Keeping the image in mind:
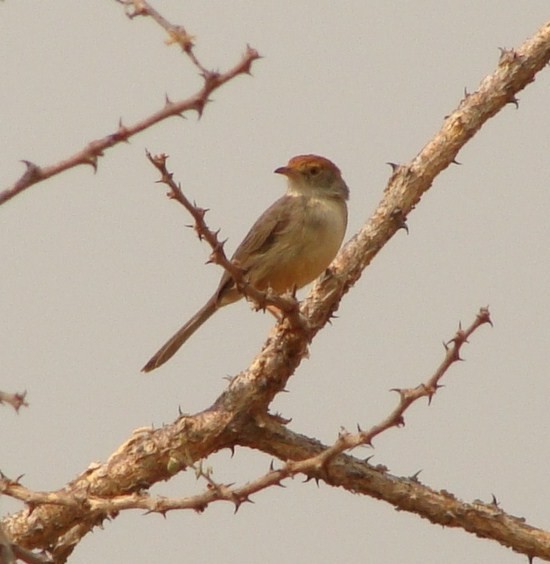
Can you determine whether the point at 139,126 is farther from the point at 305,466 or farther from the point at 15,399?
the point at 305,466

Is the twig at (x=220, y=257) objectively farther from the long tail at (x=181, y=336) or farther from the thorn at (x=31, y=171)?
the long tail at (x=181, y=336)

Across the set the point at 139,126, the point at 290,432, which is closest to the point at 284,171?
the point at 290,432

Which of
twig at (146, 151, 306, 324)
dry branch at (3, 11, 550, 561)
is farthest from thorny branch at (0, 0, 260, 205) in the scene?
dry branch at (3, 11, 550, 561)

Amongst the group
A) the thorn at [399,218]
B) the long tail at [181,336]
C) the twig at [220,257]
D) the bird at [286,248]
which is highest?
the bird at [286,248]

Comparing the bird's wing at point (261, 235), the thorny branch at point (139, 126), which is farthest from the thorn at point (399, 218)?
the thorny branch at point (139, 126)

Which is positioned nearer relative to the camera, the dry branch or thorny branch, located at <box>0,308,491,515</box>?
thorny branch, located at <box>0,308,491,515</box>

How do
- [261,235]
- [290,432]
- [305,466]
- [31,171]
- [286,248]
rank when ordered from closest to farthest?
[31,171] < [305,466] < [290,432] < [286,248] < [261,235]

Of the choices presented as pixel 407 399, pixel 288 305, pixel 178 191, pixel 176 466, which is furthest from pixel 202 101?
pixel 176 466

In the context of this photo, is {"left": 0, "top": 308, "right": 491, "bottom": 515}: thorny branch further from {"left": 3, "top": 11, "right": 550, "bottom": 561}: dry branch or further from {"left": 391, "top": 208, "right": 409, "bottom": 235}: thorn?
{"left": 391, "top": 208, "right": 409, "bottom": 235}: thorn

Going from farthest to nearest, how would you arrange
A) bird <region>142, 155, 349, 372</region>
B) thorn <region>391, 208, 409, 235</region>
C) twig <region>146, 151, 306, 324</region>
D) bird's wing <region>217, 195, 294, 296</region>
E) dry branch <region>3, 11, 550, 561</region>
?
1. bird's wing <region>217, 195, 294, 296</region>
2. bird <region>142, 155, 349, 372</region>
3. thorn <region>391, 208, 409, 235</region>
4. dry branch <region>3, 11, 550, 561</region>
5. twig <region>146, 151, 306, 324</region>
